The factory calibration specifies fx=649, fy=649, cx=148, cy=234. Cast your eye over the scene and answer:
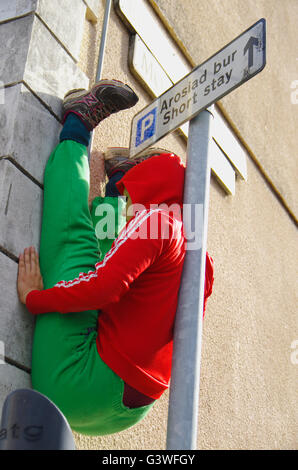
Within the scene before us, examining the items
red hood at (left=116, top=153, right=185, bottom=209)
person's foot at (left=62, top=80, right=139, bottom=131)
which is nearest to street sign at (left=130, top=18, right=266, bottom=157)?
red hood at (left=116, top=153, right=185, bottom=209)

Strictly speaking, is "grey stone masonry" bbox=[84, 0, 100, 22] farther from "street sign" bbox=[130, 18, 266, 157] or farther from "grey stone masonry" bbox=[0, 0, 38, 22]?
"street sign" bbox=[130, 18, 266, 157]

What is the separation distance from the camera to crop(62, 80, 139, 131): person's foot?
2.54m

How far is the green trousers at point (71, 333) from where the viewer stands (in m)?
2.06

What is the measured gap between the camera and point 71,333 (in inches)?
83.8

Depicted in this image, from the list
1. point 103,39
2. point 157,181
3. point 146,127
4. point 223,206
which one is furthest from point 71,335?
point 223,206

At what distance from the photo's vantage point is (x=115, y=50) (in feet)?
10.8

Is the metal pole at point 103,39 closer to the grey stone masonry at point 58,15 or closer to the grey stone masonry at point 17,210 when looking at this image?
the grey stone masonry at point 58,15

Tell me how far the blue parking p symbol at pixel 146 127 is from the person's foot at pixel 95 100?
1.19 feet

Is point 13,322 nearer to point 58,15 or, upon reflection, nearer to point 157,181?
point 157,181

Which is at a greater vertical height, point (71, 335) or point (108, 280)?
point (108, 280)

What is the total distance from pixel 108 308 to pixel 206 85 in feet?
2.59

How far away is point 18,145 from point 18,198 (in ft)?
0.66

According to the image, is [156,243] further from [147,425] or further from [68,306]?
[147,425]

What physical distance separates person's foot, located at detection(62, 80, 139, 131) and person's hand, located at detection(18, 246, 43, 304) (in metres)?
0.61
